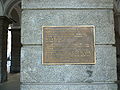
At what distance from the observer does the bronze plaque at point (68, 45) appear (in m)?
3.49

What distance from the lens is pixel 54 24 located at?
3.56 meters

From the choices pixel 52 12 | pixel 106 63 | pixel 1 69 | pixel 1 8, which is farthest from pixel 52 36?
pixel 1 8

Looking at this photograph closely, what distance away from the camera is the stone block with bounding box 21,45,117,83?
11.4 feet

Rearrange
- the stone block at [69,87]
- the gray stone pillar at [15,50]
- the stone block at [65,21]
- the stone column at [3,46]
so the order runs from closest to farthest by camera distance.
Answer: the stone block at [69,87] → the stone block at [65,21] → the stone column at [3,46] → the gray stone pillar at [15,50]

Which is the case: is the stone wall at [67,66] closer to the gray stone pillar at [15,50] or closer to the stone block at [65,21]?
the stone block at [65,21]

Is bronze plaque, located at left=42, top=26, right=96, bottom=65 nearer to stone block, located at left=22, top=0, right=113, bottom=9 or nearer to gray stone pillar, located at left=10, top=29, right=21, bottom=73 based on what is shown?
stone block, located at left=22, top=0, right=113, bottom=9

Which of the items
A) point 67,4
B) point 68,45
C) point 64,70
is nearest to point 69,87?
point 64,70

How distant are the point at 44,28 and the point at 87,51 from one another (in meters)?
1.11

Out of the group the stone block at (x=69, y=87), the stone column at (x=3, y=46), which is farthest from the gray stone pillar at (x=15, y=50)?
the stone block at (x=69, y=87)

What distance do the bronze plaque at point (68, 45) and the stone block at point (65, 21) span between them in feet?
0.39

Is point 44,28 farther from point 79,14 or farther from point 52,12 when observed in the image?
point 79,14

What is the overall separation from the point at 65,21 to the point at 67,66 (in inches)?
40.5

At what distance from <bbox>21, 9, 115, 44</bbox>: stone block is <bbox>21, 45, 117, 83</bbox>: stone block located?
251 mm

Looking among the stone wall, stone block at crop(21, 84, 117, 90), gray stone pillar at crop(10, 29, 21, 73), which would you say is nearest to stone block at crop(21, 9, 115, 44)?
the stone wall
